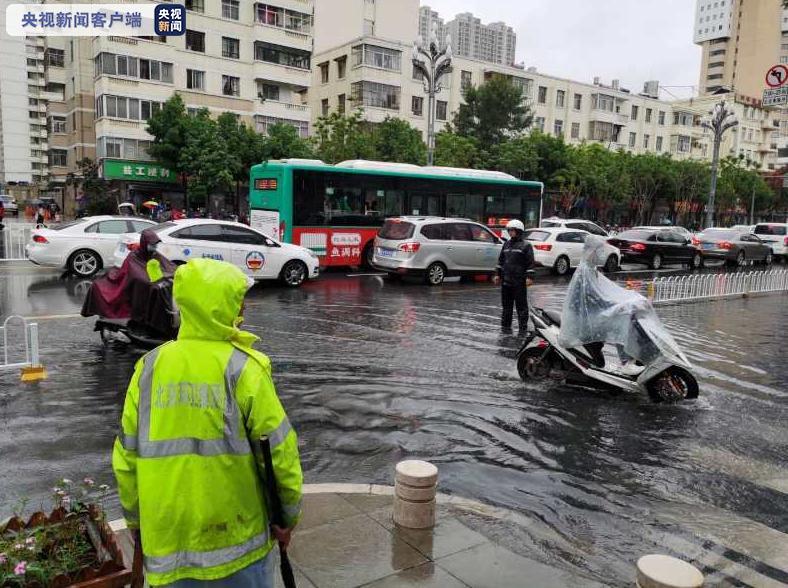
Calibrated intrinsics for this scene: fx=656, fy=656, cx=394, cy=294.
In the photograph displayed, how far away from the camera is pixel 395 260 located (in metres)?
16.3

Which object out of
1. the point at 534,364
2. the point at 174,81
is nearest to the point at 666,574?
the point at 534,364

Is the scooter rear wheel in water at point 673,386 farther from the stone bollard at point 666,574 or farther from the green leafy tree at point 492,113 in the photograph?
the green leafy tree at point 492,113

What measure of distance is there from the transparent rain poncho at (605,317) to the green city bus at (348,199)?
1113 centimetres

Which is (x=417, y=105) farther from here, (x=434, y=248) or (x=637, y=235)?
(x=434, y=248)

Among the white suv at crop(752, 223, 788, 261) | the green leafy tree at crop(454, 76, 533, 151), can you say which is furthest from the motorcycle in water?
the green leafy tree at crop(454, 76, 533, 151)

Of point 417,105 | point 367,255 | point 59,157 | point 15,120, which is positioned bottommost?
point 367,255

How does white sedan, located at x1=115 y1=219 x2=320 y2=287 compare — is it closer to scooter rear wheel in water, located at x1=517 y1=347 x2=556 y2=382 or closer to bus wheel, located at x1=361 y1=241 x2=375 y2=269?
Result: bus wheel, located at x1=361 y1=241 x2=375 y2=269

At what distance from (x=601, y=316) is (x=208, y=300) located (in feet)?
18.9

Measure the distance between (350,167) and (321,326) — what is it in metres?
8.49

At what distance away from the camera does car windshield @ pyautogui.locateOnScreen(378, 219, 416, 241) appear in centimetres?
1636

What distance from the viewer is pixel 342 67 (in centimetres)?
5050

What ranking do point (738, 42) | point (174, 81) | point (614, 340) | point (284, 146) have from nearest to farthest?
point (614, 340)
point (284, 146)
point (174, 81)
point (738, 42)

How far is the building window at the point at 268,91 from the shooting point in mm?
43938

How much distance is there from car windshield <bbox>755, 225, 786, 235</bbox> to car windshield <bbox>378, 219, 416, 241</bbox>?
2208 cm
